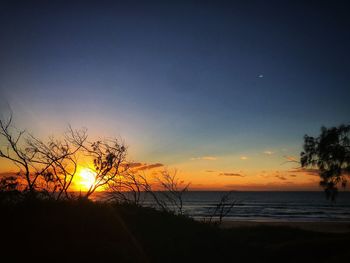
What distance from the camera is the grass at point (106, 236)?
832cm

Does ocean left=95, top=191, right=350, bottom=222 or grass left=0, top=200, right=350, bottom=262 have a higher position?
grass left=0, top=200, right=350, bottom=262

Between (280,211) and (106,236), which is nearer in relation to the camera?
(106,236)

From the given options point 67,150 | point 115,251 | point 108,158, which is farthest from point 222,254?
point 67,150

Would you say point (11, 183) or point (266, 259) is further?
point (266, 259)

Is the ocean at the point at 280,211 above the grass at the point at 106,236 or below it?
below

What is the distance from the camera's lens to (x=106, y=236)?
9.52m

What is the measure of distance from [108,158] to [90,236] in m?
6.82

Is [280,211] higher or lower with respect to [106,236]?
lower

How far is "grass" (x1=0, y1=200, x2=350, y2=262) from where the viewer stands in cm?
832

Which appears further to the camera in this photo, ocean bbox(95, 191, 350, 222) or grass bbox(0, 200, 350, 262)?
ocean bbox(95, 191, 350, 222)

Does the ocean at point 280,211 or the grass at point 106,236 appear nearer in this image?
the grass at point 106,236

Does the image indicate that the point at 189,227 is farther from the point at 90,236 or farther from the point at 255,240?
the point at 255,240

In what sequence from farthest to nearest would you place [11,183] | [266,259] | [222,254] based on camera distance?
1. [266,259]
2. [222,254]
3. [11,183]

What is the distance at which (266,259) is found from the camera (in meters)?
15.4
